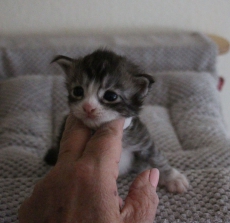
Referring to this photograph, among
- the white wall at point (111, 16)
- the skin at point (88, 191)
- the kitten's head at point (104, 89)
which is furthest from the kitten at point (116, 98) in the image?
the white wall at point (111, 16)

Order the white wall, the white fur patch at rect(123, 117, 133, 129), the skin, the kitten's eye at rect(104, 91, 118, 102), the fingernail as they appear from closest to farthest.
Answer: the skin
the fingernail
the kitten's eye at rect(104, 91, 118, 102)
the white fur patch at rect(123, 117, 133, 129)
the white wall

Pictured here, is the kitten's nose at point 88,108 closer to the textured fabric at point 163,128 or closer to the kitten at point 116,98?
the kitten at point 116,98

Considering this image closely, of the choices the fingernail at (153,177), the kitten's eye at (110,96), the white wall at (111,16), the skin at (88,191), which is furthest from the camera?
the white wall at (111,16)

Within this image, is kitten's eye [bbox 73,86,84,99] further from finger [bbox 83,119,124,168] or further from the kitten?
finger [bbox 83,119,124,168]

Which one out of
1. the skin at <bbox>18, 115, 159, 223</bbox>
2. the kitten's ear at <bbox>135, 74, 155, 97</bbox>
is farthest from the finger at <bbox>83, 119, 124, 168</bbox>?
the kitten's ear at <bbox>135, 74, 155, 97</bbox>

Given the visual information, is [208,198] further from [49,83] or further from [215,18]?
[215,18]

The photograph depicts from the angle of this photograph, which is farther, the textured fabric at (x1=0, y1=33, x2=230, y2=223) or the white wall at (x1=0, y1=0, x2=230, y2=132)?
the white wall at (x1=0, y1=0, x2=230, y2=132)
